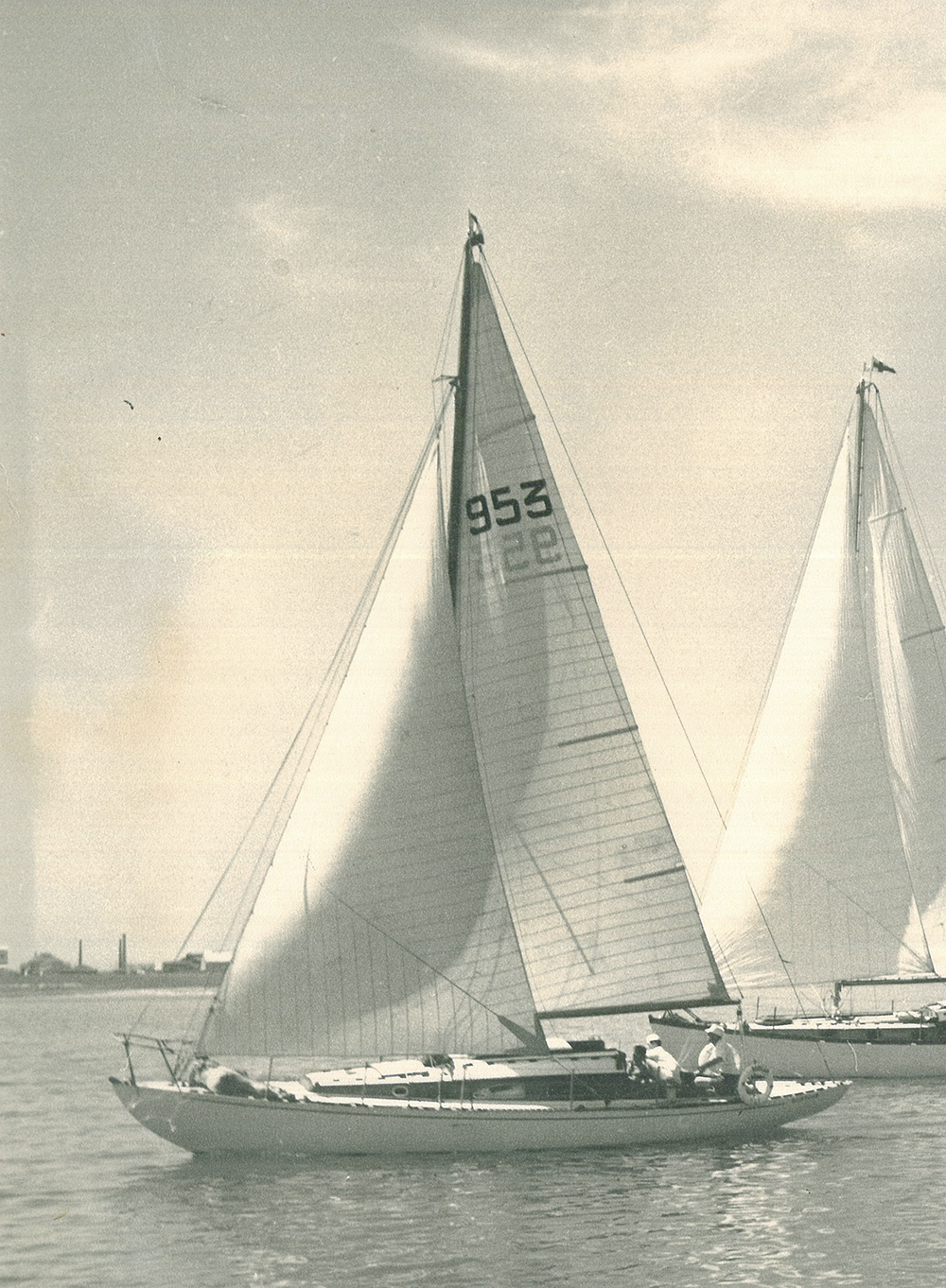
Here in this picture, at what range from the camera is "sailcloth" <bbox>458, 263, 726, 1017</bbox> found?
2909 centimetres

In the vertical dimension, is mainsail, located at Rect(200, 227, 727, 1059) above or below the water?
above

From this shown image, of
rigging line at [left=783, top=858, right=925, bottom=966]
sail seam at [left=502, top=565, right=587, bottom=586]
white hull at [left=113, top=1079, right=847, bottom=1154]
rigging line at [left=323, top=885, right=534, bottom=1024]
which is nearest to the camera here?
white hull at [left=113, top=1079, right=847, bottom=1154]

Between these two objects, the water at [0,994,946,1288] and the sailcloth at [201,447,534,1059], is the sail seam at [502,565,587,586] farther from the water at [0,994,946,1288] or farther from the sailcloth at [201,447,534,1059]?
the water at [0,994,946,1288]

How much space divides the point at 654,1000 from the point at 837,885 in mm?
13640

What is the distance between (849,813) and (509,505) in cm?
1557

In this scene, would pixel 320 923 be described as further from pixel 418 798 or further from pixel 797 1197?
pixel 797 1197

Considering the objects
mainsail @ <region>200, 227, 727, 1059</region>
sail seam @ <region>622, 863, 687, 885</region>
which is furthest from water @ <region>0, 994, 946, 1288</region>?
sail seam @ <region>622, 863, 687, 885</region>

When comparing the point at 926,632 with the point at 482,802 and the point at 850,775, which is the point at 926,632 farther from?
the point at 482,802

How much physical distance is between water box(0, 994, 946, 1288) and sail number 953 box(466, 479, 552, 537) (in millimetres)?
9480

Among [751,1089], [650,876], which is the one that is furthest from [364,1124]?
[751,1089]

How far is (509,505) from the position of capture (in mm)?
29375

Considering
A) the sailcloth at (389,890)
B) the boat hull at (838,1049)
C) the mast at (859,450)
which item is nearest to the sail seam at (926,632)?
the mast at (859,450)

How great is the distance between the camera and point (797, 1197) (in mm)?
25703

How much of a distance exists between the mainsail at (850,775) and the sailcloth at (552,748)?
510 inches
